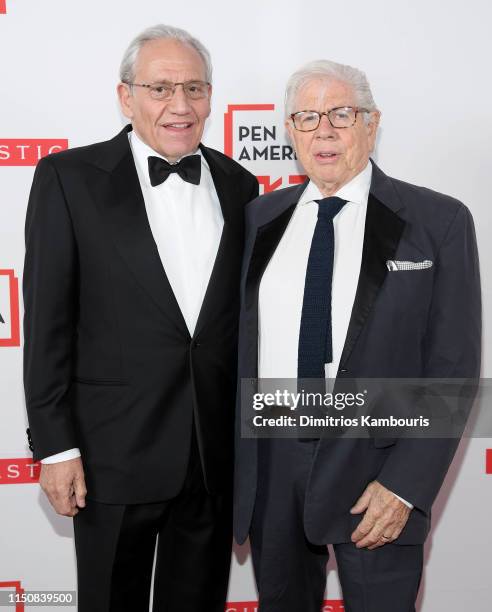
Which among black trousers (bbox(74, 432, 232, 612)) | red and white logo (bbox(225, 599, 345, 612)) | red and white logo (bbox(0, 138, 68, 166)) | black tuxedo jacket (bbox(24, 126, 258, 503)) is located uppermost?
red and white logo (bbox(0, 138, 68, 166))

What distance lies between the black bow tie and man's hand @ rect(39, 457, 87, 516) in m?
0.82

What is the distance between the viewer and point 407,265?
184cm

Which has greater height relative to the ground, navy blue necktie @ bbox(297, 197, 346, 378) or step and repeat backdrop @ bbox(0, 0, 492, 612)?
step and repeat backdrop @ bbox(0, 0, 492, 612)

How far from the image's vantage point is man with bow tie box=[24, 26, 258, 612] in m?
1.90

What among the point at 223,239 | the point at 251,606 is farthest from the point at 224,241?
the point at 251,606

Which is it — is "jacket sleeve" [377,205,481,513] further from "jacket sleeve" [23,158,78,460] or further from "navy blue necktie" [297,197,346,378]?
"jacket sleeve" [23,158,78,460]

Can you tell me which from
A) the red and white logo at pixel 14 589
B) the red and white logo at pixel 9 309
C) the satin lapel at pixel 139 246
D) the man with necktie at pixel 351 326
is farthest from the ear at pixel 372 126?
the red and white logo at pixel 14 589

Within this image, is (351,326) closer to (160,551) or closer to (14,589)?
(160,551)

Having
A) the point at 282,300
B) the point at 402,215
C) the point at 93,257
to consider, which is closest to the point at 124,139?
the point at 93,257

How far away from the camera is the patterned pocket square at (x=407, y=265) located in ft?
6.03

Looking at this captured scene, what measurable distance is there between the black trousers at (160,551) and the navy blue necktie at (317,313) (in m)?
0.45

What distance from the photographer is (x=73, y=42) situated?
2559mm

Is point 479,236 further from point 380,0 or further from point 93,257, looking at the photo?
point 93,257

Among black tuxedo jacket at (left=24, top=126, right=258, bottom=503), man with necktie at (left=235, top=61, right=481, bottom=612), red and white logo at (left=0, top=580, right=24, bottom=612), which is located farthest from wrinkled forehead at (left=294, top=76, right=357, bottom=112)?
red and white logo at (left=0, top=580, right=24, bottom=612)
